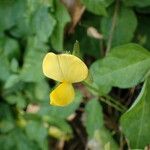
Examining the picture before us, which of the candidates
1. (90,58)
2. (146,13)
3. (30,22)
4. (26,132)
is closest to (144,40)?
(146,13)

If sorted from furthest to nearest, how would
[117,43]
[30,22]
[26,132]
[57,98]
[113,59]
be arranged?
[26,132] → [30,22] → [117,43] → [113,59] → [57,98]

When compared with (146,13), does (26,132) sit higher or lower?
lower

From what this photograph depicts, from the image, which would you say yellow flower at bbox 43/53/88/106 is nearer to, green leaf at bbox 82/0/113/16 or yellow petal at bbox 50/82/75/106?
yellow petal at bbox 50/82/75/106

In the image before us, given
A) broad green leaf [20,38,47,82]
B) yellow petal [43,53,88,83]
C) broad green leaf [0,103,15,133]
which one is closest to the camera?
yellow petal [43,53,88,83]

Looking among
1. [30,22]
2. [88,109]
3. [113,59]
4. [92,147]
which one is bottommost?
[92,147]

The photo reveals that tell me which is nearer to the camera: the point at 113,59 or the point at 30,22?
the point at 113,59

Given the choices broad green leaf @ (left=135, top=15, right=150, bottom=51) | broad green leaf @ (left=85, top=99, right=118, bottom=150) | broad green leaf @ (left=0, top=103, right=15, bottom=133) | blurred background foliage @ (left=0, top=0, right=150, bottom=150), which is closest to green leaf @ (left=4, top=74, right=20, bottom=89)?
blurred background foliage @ (left=0, top=0, right=150, bottom=150)

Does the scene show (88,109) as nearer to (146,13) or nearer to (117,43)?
(117,43)

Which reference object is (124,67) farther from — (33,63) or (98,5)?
(33,63)
